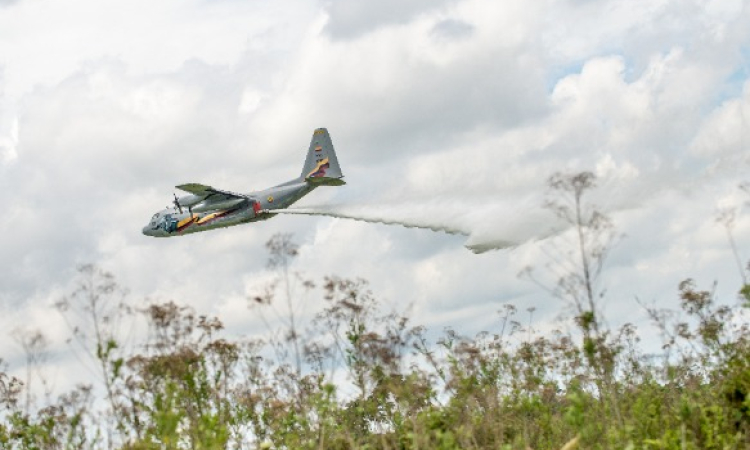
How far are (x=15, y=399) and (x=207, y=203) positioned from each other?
45649 millimetres

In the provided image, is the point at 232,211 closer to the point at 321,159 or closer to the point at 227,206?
the point at 227,206

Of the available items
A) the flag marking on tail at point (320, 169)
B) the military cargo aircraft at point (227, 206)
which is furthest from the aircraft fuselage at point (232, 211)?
the flag marking on tail at point (320, 169)

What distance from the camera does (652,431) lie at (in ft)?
51.4

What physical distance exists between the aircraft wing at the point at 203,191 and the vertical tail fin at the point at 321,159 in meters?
5.91

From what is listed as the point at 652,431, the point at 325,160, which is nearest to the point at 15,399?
the point at 652,431

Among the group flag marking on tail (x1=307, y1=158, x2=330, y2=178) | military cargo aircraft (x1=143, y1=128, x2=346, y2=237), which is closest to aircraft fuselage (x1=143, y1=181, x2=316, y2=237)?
military cargo aircraft (x1=143, y1=128, x2=346, y2=237)

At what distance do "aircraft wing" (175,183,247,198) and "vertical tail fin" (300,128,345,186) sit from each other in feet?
19.4

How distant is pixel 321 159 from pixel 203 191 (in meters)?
9.86

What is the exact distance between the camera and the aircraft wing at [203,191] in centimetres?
6378

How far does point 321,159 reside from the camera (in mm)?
71188

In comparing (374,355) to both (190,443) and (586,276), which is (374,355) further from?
(586,276)

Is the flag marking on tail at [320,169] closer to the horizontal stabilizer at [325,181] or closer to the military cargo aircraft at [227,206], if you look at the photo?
the military cargo aircraft at [227,206]

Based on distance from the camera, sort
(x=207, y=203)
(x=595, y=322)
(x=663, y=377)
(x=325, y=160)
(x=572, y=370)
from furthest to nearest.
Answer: (x=325, y=160) → (x=207, y=203) → (x=572, y=370) → (x=663, y=377) → (x=595, y=322)

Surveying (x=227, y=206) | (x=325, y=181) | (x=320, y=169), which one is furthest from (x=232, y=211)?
(x=320, y=169)
